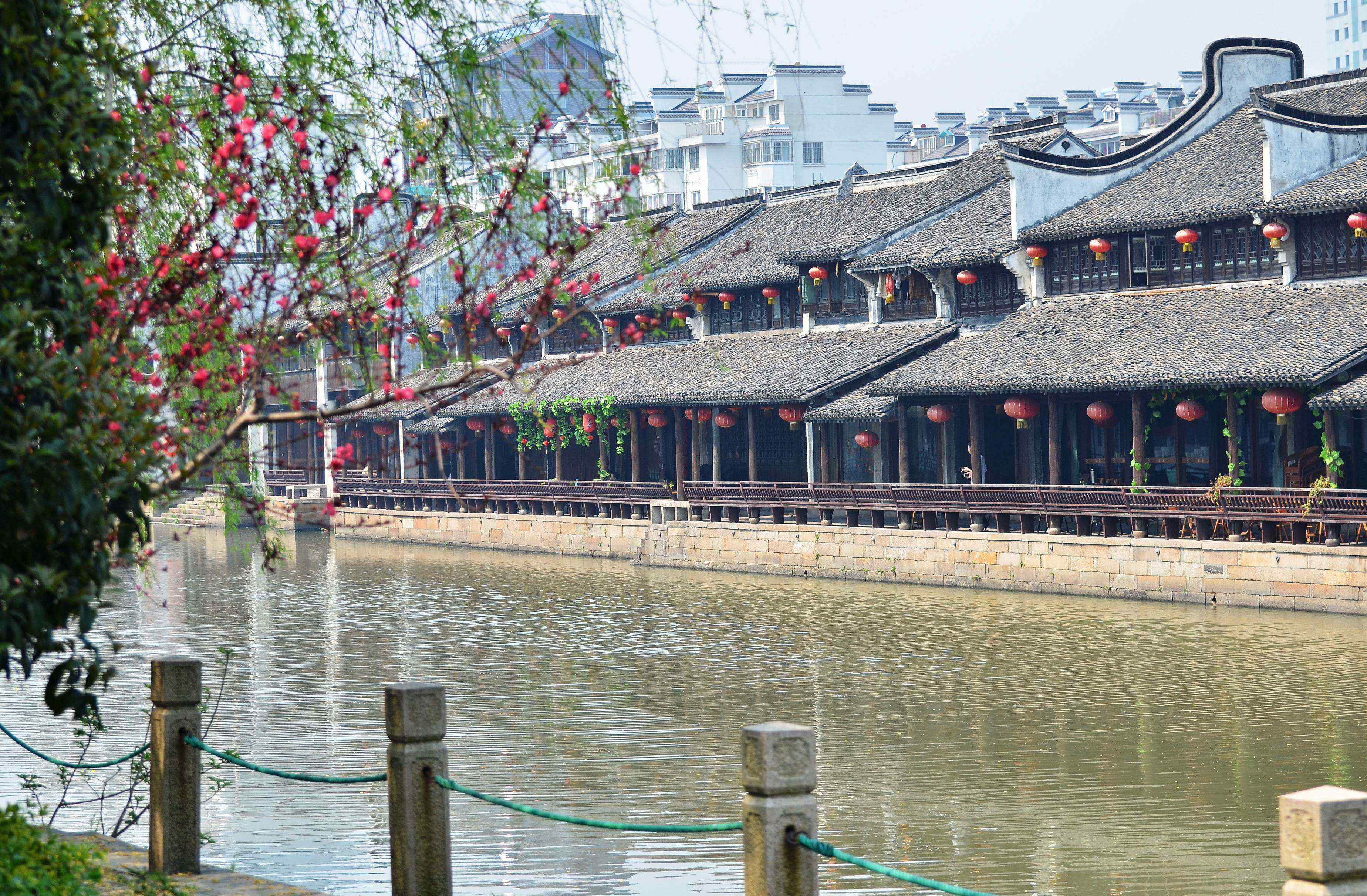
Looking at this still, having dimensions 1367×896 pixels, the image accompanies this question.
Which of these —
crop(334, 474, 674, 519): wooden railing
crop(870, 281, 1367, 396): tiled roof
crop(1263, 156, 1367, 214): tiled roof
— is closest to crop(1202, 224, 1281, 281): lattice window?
crop(870, 281, 1367, 396): tiled roof

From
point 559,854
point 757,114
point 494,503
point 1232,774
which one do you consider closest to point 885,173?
point 494,503

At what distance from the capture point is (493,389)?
795cm

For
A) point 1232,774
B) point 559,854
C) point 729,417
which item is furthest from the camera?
point 729,417

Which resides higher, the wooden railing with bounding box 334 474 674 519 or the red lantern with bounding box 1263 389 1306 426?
the red lantern with bounding box 1263 389 1306 426

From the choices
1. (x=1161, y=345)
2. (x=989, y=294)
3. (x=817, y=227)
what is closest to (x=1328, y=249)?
(x=1161, y=345)

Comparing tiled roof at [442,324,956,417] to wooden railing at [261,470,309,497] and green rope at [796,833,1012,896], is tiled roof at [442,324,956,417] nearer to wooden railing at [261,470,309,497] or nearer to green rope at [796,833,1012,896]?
wooden railing at [261,470,309,497]

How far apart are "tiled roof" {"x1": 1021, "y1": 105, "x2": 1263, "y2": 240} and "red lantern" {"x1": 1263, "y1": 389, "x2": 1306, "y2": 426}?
4.19 meters

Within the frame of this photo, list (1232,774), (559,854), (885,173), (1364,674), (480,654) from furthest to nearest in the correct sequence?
(885,173)
(480,654)
(1364,674)
(1232,774)
(559,854)

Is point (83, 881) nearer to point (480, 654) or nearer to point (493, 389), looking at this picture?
point (493, 389)

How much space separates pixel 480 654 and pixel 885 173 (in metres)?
22.1

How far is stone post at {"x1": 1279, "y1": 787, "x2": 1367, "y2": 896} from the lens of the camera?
4.93 metres

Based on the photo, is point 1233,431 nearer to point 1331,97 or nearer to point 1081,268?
point 1081,268

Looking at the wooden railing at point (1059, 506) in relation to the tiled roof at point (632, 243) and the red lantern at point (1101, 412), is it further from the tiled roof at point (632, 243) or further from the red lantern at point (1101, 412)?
the tiled roof at point (632, 243)

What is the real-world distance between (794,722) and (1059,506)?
11654 mm
